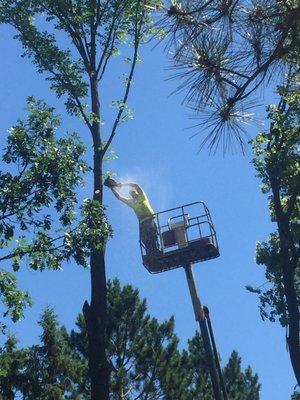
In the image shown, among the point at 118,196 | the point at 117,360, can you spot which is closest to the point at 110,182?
the point at 118,196

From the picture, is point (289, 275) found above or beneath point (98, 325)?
above

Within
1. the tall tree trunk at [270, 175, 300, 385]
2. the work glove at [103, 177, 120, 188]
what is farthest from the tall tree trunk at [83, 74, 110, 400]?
the tall tree trunk at [270, 175, 300, 385]

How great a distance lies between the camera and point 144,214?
1533 cm

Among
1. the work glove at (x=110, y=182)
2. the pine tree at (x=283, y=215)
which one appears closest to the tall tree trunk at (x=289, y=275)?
the pine tree at (x=283, y=215)

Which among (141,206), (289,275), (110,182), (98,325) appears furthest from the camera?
(141,206)

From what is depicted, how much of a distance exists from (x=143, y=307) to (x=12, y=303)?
12094 millimetres

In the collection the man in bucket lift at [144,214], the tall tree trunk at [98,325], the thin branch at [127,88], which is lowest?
the tall tree trunk at [98,325]

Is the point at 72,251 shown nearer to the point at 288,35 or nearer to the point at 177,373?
the point at 288,35

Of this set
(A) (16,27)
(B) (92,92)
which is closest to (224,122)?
(B) (92,92)

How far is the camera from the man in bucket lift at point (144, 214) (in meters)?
15.0

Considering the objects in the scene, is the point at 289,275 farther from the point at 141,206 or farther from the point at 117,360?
the point at 117,360

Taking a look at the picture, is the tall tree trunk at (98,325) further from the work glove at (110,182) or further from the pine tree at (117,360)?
the pine tree at (117,360)

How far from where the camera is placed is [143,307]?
22.9 metres

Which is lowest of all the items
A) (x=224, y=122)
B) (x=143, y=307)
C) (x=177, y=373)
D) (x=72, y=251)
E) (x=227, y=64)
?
(x=224, y=122)
